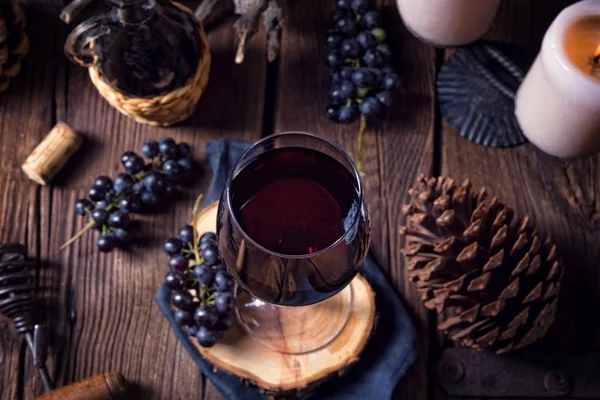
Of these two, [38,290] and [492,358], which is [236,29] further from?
[492,358]

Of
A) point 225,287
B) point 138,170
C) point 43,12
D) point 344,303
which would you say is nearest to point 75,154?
point 138,170

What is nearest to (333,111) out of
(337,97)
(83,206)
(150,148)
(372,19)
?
(337,97)

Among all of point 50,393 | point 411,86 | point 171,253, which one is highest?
point 411,86

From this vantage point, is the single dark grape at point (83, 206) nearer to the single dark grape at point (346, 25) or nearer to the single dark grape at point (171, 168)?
the single dark grape at point (171, 168)

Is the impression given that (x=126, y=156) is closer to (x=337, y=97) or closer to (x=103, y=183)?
(x=103, y=183)

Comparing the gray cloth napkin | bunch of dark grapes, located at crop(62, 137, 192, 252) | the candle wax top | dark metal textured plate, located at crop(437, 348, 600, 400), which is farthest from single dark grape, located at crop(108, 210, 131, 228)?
the candle wax top
